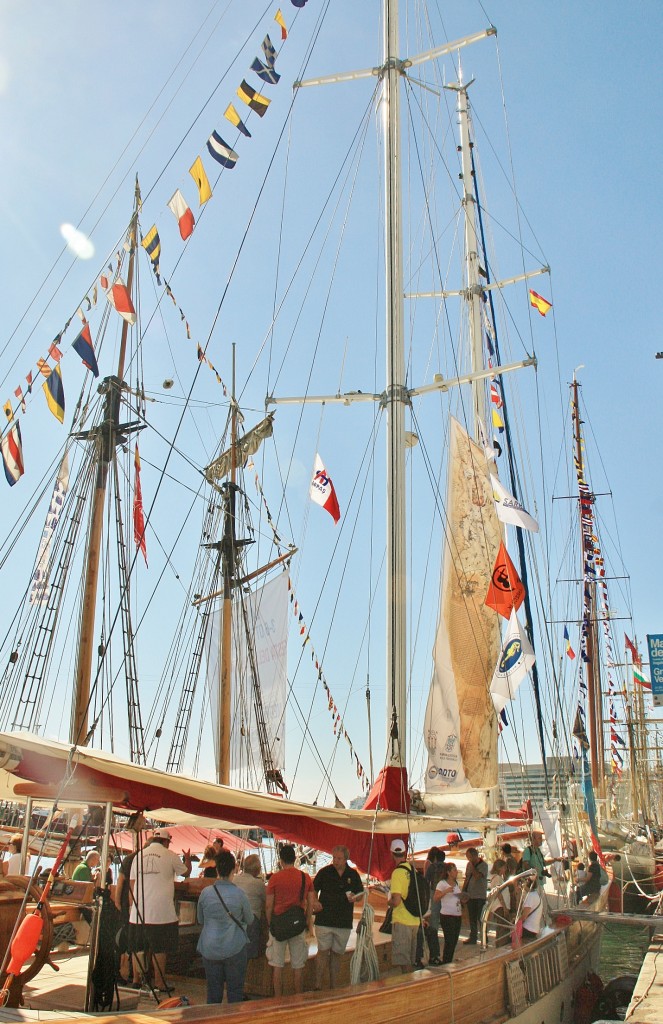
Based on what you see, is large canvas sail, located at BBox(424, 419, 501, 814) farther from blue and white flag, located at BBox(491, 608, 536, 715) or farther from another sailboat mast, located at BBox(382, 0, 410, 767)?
another sailboat mast, located at BBox(382, 0, 410, 767)

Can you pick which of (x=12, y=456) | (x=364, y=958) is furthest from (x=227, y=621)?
(x=364, y=958)

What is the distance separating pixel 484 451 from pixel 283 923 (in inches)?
501

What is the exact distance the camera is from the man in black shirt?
791 cm

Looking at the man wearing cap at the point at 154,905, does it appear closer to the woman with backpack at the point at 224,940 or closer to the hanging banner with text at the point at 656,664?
the woman with backpack at the point at 224,940

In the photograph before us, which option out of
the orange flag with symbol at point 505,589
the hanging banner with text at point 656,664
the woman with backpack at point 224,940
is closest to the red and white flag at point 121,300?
the orange flag with symbol at point 505,589

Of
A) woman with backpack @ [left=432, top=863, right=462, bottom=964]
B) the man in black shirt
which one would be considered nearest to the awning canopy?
the man in black shirt

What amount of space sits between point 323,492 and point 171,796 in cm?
837

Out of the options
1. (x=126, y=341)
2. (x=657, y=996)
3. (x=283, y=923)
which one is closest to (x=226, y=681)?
(x=126, y=341)

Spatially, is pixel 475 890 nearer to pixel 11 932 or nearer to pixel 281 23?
pixel 11 932

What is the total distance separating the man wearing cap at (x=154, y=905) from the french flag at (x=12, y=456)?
7.45 meters

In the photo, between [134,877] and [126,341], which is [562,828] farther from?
[126,341]

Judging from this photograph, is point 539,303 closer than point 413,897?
No

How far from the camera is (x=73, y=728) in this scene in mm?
15133

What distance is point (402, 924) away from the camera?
8734 mm
